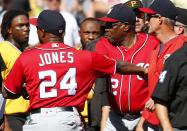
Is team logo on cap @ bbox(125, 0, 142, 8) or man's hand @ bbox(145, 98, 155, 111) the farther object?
team logo on cap @ bbox(125, 0, 142, 8)

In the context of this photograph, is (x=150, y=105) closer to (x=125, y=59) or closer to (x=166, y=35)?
(x=166, y=35)

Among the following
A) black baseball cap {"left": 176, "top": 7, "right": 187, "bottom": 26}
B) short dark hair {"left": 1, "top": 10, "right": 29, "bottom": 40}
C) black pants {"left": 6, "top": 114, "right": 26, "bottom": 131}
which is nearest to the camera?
black baseball cap {"left": 176, "top": 7, "right": 187, "bottom": 26}

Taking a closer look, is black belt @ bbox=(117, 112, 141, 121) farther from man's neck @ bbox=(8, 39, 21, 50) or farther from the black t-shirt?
the black t-shirt

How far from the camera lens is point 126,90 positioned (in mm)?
9055

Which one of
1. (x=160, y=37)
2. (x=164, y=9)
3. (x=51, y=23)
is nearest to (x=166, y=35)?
(x=160, y=37)

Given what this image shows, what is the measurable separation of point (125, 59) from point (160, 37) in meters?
0.84

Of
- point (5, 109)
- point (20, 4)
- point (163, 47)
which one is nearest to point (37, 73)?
point (163, 47)

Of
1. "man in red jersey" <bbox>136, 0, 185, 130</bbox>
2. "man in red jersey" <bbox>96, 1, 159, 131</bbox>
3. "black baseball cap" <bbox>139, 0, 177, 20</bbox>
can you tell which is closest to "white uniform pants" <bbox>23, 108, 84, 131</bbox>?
"man in red jersey" <bbox>136, 0, 185, 130</bbox>

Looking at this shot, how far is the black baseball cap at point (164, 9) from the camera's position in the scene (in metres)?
8.35

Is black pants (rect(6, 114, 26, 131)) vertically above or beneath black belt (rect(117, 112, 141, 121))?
beneath

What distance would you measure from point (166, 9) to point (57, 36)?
3.86ft

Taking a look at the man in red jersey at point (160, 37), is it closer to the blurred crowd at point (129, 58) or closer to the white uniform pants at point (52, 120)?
the blurred crowd at point (129, 58)

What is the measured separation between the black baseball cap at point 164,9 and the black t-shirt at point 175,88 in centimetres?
115

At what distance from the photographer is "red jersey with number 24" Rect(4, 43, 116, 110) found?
26.3 ft
